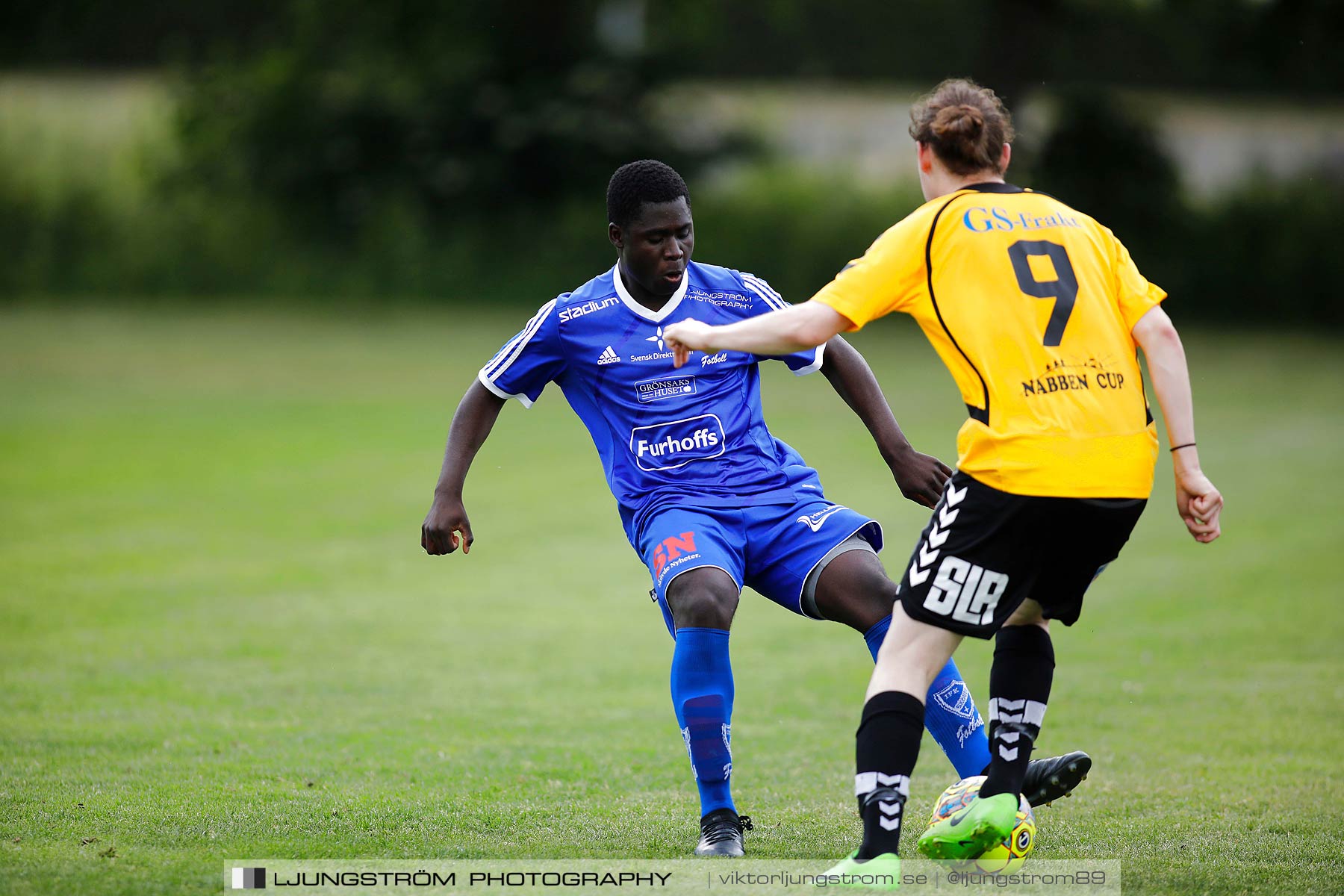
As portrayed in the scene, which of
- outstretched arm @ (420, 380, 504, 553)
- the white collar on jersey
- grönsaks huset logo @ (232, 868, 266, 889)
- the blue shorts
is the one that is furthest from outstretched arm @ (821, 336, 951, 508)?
grönsaks huset logo @ (232, 868, 266, 889)

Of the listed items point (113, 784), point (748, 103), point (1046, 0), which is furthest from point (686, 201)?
point (748, 103)

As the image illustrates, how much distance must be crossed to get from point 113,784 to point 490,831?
1.58 metres

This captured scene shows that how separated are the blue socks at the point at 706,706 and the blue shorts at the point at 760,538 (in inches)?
7.2

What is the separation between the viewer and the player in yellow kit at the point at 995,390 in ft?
13.0

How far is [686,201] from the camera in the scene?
4926 millimetres

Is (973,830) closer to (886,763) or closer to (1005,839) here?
(1005,839)

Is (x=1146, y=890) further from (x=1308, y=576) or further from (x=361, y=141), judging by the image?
(x=361, y=141)

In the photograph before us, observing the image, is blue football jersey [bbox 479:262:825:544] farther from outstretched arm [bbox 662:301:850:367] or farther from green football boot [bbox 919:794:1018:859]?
green football boot [bbox 919:794:1018:859]

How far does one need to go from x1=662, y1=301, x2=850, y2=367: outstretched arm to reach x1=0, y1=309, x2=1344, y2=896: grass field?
1632 mm

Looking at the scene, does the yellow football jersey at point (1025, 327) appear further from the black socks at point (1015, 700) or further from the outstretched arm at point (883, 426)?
the outstretched arm at point (883, 426)

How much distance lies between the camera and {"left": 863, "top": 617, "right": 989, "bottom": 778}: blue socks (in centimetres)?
471

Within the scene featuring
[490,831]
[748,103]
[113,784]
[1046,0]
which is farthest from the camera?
[748,103]

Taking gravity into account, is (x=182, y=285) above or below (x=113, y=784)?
above

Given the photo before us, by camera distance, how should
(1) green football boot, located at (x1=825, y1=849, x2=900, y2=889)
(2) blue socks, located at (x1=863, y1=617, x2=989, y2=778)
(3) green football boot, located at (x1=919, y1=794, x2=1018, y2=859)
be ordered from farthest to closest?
1. (2) blue socks, located at (x1=863, y1=617, x2=989, y2=778)
2. (3) green football boot, located at (x1=919, y1=794, x2=1018, y2=859)
3. (1) green football boot, located at (x1=825, y1=849, x2=900, y2=889)
